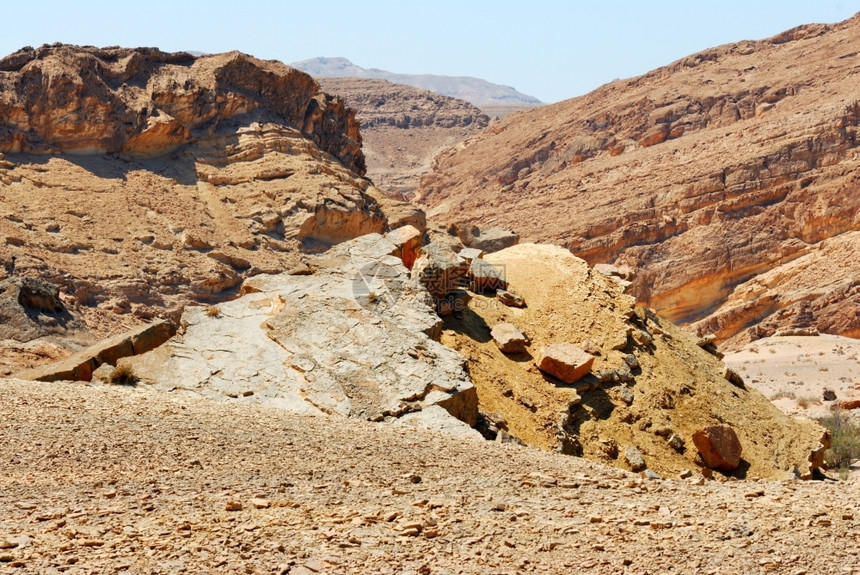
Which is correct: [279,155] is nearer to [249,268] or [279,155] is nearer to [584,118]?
[249,268]

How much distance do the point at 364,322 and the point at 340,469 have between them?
15.1 feet

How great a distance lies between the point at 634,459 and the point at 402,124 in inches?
2932

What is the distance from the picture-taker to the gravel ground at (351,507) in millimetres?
5172

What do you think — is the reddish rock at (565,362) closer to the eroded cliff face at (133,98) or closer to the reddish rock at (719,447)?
the reddish rock at (719,447)

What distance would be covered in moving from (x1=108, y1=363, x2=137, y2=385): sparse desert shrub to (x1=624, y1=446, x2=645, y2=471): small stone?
5293 millimetres

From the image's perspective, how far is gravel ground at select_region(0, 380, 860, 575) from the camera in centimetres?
517

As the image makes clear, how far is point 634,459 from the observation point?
36.6 feet

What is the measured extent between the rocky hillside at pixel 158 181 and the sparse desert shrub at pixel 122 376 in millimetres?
10234

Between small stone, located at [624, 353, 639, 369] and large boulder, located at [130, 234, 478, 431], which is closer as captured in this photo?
large boulder, located at [130, 234, 478, 431]

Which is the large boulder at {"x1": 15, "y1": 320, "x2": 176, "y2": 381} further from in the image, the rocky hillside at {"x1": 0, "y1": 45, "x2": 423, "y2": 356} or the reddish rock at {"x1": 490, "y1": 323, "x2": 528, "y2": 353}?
the rocky hillside at {"x1": 0, "y1": 45, "x2": 423, "y2": 356}

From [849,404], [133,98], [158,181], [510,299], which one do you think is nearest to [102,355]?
[510,299]

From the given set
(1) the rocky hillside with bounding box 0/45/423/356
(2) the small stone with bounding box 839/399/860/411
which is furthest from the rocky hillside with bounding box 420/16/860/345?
(1) the rocky hillside with bounding box 0/45/423/356

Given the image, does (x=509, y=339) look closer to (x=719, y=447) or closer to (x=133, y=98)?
(x=719, y=447)

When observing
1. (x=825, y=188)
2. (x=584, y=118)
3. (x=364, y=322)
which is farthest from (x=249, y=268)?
(x=584, y=118)
